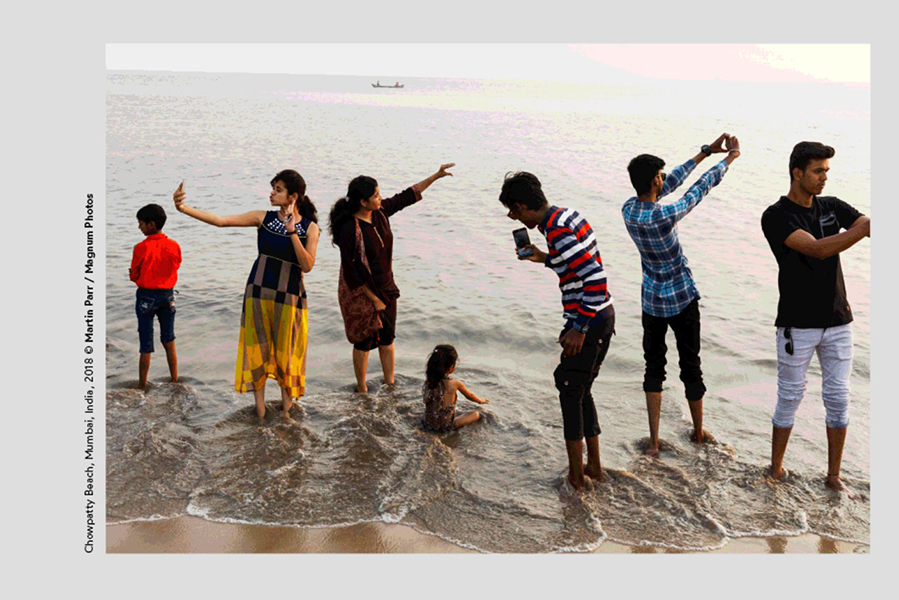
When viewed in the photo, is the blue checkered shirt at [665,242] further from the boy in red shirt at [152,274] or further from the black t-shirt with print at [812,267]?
the boy in red shirt at [152,274]

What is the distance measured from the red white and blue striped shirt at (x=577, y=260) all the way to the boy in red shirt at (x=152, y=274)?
342 cm

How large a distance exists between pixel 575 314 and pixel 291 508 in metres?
2.07

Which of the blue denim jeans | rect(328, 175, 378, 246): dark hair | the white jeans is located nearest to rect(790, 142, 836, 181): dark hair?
the white jeans

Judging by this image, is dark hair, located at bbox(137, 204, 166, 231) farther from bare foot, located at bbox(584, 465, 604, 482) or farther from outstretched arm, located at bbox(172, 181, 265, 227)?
bare foot, located at bbox(584, 465, 604, 482)

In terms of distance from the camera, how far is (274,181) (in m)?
5.80

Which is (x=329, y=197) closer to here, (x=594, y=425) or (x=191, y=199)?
(x=191, y=199)

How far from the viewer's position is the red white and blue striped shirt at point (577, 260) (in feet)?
15.5

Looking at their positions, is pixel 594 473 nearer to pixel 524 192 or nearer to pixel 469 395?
pixel 469 395

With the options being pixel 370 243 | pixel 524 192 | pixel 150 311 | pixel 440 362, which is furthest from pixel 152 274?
pixel 524 192

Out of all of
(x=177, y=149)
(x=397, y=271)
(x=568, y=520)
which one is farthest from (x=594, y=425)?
(x=177, y=149)

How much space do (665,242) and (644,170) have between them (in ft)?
1.58

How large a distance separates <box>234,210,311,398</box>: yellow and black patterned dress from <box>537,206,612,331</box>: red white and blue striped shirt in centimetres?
200

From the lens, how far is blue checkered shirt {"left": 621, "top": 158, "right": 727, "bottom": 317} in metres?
5.22

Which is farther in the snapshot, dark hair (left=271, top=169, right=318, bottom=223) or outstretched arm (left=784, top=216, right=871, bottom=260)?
dark hair (left=271, top=169, right=318, bottom=223)
